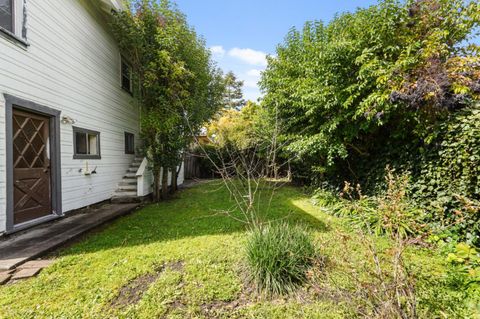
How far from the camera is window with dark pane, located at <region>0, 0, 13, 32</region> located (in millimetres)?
3801

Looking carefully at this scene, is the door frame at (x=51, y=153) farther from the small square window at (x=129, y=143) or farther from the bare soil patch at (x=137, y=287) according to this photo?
the small square window at (x=129, y=143)

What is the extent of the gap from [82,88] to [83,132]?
1.10m

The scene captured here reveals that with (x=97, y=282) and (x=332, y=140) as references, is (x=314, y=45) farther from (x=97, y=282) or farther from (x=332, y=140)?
→ (x=97, y=282)

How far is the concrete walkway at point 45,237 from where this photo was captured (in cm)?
309

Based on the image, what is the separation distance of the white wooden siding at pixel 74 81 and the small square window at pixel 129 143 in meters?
0.39

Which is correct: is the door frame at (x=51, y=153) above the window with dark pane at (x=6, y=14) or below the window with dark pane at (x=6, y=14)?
below

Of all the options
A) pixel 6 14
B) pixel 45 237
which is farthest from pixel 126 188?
pixel 6 14

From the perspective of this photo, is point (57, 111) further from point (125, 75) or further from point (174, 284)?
point (174, 284)

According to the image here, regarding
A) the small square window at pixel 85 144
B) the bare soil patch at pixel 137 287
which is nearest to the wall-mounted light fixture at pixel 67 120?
the small square window at pixel 85 144

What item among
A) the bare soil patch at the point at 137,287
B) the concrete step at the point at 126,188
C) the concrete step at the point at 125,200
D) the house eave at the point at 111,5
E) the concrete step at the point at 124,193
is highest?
the house eave at the point at 111,5

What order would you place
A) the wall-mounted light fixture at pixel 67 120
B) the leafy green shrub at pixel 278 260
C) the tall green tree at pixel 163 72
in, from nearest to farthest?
the leafy green shrub at pixel 278 260 < the wall-mounted light fixture at pixel 67 120 < the tall green tree at pixel 163 72

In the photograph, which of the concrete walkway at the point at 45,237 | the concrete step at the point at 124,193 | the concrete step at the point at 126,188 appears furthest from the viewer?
the concrete step at the point at 126,188

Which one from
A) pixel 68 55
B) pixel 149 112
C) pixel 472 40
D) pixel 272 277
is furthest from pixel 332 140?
pixel 68 55

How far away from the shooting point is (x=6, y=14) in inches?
152
